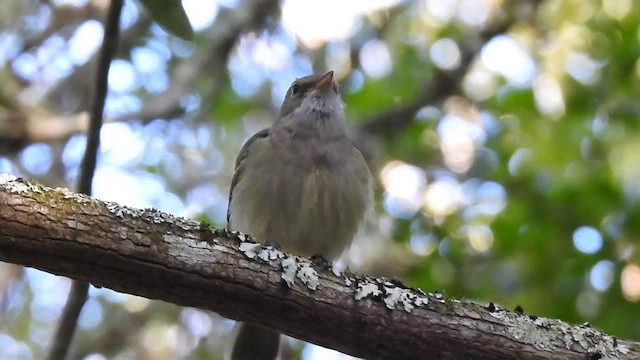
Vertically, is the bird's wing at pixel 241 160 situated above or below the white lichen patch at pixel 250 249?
above

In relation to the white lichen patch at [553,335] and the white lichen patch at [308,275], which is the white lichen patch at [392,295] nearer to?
the white lichen patch at [308,275]

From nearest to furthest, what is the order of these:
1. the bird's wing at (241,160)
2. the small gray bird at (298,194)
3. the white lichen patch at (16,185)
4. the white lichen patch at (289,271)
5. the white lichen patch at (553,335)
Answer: the white lichen patch at (16,185)
the white lichen patch at (289,271)
the white lichen patch at (553,335)
the small gray bird at (298,194)
the bird's wing at (241,160)

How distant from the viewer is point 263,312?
288cm

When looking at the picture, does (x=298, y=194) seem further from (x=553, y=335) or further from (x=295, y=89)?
(x=553, y=335)

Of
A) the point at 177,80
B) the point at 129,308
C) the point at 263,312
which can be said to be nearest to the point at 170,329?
the point at 129,308

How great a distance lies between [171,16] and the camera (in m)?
3.09

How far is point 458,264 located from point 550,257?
2.29 feet

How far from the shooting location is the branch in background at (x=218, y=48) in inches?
245

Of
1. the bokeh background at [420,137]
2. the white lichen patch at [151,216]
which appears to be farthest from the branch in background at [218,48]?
the white lichen patch at [151,216]

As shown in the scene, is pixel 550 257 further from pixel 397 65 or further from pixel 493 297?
pixel 397 65

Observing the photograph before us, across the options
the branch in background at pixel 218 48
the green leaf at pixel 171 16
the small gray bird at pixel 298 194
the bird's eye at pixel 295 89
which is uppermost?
the branch in background at pixel 218 48

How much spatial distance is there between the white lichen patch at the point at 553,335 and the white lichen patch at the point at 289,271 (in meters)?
0.74

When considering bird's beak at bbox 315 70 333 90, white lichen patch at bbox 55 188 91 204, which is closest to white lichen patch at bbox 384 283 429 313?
white lichen patch at bbox 55 188 91 204

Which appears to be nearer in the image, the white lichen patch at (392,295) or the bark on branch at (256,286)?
the bark on branch at (256,286)
